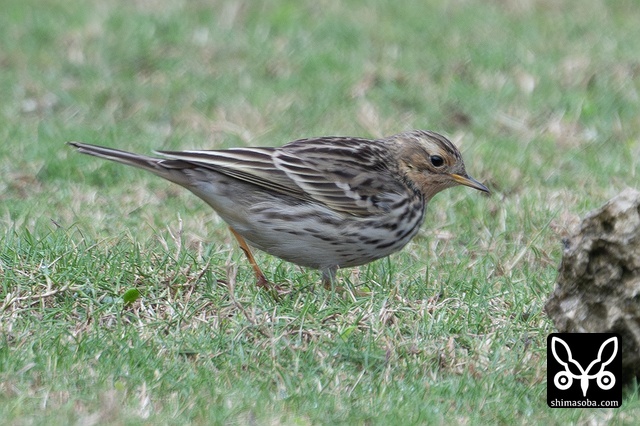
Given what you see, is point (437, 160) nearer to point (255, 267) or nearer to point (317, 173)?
point (317, 173)

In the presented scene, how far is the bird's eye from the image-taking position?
785cm

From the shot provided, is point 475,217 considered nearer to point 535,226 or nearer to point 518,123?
point 535,226

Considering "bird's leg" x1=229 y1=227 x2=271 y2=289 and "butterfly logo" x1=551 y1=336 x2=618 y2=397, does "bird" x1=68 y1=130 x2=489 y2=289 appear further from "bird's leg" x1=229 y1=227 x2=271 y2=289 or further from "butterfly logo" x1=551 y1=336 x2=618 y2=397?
"butterfly logo" x1=551 y1=336 x2=618 y2=397

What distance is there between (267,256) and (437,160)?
4.39ft

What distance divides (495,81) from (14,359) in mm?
7523

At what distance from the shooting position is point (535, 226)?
346 inches

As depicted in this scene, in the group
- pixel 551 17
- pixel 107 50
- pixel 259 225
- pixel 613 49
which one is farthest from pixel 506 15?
pixel 259 225

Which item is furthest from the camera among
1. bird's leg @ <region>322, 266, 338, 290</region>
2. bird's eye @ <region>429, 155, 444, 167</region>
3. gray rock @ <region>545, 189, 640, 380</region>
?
bird's eye @ <region>429, 155, 444, 167</region>

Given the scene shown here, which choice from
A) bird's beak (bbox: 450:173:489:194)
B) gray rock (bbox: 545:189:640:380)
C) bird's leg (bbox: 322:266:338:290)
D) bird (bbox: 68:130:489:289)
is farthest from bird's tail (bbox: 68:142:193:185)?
gray rock (bbox: 545:189:640:380)

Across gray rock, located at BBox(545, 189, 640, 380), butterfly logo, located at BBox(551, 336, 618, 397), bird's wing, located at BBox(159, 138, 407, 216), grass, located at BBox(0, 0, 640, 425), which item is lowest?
grass, located at BBox(0, 0, 640, 425)

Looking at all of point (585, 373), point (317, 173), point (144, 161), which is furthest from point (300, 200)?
point (585, 373)

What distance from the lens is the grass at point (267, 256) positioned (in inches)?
234

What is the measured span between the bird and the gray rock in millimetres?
1428

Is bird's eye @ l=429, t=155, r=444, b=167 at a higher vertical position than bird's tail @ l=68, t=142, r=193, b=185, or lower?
higher
